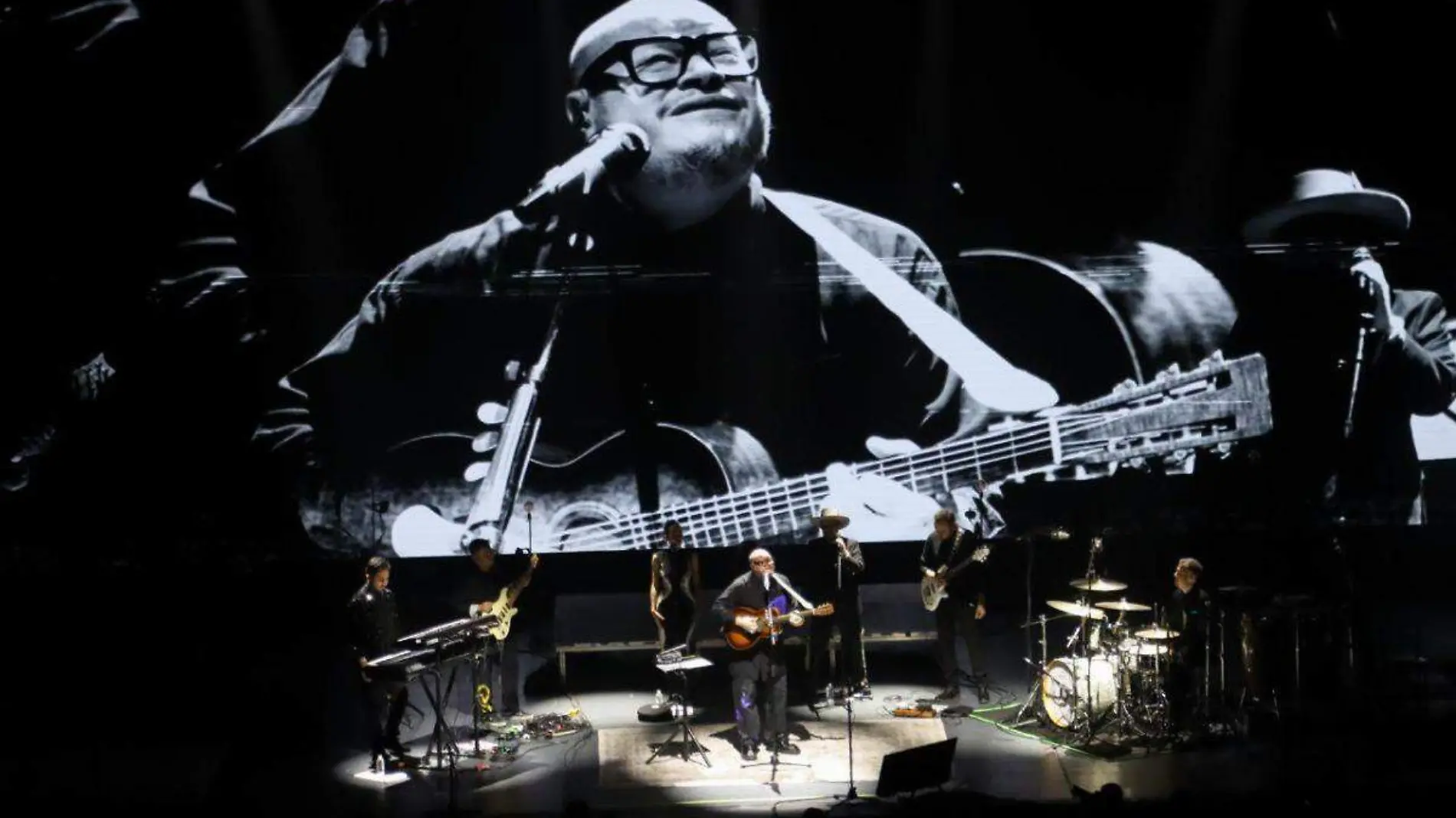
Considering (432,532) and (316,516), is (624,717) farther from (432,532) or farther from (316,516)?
(316,516)

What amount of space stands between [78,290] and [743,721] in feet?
23.6

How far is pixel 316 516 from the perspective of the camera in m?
10.7

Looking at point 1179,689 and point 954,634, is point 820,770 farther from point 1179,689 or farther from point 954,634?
point 1179,689

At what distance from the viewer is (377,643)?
8102mm

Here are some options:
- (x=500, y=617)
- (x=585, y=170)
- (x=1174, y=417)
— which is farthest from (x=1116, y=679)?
(x=585, y=170)

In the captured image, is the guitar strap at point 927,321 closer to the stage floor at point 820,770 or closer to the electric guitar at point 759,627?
the stage floor at point 820,770

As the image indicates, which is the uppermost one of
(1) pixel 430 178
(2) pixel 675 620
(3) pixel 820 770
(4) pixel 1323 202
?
(1) pixel 430 178

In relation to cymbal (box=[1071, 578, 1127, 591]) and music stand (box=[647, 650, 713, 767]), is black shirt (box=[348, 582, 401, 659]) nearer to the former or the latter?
music stand (box=[647, 650, 713, 767])

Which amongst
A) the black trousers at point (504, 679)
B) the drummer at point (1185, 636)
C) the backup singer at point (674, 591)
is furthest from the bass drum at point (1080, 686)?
the black trousers at point (504, 679)

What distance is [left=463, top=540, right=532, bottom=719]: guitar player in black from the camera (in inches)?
369

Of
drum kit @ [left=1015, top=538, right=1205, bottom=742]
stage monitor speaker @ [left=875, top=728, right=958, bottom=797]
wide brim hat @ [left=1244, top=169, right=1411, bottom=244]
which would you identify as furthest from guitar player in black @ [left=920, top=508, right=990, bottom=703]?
wide brim hat @ [left=1244, top=169, right=1411, bottom=244]

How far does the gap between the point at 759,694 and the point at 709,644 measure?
6.61 feet

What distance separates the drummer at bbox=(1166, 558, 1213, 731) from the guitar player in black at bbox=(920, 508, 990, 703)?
1.69 m

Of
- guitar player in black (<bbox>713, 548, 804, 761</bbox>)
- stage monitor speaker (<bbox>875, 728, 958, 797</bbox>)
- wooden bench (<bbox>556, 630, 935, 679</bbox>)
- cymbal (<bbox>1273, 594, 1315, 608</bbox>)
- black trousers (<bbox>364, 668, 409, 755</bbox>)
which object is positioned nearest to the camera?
stage monitor speaker (<bbox>875, 728, 958, 797</bbox>)
